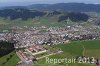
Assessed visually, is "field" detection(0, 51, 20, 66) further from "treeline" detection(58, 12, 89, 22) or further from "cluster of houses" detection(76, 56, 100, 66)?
"treeline" detection(58, 12, 89, 22)

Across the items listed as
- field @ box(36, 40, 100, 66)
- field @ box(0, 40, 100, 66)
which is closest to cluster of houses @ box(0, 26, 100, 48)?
field @ box(36, 40, 100, 66)

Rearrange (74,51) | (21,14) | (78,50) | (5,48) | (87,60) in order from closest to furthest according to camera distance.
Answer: (87,60) < (74,51) < (78,50) < (5,48) < (21,14)

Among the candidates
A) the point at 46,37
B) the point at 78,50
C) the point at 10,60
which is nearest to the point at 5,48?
the point at 10,60

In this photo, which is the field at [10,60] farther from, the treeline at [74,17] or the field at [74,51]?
the treeline at [74,17]

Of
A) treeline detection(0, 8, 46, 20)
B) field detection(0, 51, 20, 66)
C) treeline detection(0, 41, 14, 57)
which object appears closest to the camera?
field detection(0, 51, 20, 66)

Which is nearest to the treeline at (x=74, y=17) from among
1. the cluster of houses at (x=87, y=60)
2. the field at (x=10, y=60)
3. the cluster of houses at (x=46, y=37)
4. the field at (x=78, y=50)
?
the cluster of houses at (x=46, y=37)

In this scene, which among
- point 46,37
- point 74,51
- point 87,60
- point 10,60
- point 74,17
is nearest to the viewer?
point 87,60

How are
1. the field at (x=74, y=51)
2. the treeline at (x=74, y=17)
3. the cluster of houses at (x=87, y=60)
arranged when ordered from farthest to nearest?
the treeline at (x=74, y=17) → the field at (x=74, y=51) → the cluster of houses at (x=87, y=60)

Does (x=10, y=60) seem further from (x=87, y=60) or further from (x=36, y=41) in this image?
(x=36, y=41)

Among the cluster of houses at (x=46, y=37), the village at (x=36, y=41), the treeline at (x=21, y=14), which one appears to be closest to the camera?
the village at (x=36, y=41)

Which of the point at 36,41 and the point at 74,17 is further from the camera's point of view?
the point at 74,17

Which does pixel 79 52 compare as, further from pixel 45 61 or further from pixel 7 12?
pixel 7 12

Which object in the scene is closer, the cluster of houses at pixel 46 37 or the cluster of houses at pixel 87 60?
the cluster of houses at pixel 87 60
